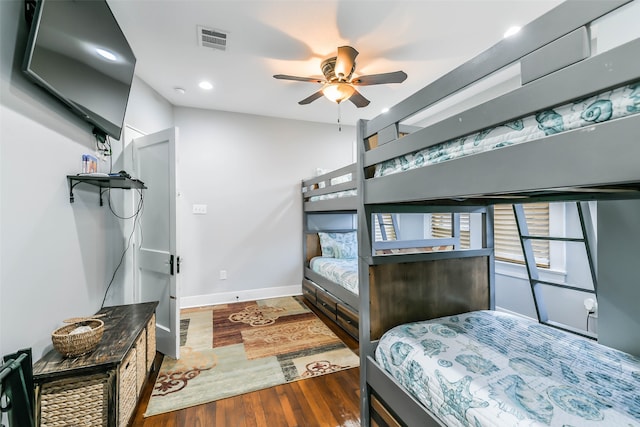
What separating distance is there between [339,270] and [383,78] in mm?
1930

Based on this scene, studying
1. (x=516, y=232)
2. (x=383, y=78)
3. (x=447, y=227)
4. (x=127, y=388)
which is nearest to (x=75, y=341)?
(x=127, y=388)

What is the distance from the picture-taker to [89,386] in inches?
49.2

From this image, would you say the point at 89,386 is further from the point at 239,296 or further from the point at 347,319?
the point at 239,296

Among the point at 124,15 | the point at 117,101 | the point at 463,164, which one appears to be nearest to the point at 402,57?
the point at 463,164

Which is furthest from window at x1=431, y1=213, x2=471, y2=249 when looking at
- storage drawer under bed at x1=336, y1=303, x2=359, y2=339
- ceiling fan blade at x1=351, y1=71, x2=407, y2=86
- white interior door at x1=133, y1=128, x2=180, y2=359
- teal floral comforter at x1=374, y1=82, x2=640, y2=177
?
white interior door at x1=133, y1=128, x2=180, y2=359

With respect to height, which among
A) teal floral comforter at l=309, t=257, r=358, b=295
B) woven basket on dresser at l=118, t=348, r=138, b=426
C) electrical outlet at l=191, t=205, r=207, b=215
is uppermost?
electrical outlet at l=191, t=205, r=207, b=215

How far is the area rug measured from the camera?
1.87 metres

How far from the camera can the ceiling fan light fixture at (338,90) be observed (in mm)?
2357

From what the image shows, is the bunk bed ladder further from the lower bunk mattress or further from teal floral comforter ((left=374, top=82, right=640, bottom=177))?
teal floral comforter ((left=374, top=82, right=640, bottom=177))

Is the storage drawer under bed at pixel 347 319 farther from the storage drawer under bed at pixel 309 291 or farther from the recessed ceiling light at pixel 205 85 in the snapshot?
the recessed ceiling light at pixel 205 85

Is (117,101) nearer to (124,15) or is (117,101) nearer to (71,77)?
(71,77)

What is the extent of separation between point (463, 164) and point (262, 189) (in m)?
3.28

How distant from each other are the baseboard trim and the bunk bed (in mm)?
2557

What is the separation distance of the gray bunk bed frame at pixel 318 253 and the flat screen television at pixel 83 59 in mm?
1794
